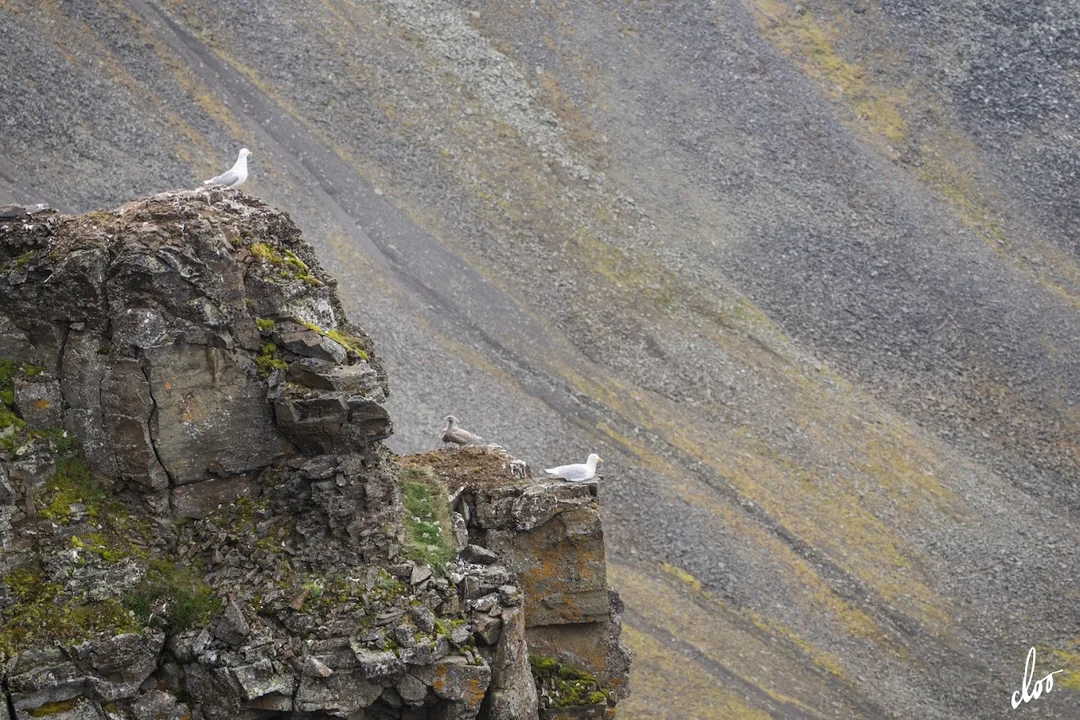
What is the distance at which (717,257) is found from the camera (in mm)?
70375

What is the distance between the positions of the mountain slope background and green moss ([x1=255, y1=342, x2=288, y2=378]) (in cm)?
2762

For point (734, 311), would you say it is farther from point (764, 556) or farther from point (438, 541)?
point (438, 541)

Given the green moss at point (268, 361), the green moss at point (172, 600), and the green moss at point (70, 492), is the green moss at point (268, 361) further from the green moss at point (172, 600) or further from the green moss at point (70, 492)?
the green moss at point (172, 600)

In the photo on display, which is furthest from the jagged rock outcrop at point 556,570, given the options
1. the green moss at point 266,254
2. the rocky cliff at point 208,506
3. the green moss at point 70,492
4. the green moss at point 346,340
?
the green moss at point 70,492

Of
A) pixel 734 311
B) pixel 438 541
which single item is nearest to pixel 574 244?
pixel 734 311

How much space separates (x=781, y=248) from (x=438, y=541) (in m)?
49.8

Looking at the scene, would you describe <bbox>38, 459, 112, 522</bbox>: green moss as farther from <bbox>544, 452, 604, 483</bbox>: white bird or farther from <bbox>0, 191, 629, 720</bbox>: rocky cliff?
<bbox>544, 452, 604, 483</bbox>: white bird

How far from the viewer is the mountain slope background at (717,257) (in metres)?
55.0

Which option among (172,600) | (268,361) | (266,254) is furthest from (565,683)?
(266,254)

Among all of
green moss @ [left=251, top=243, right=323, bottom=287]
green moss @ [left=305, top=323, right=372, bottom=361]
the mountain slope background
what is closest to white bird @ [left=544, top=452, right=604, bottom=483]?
green moss @ [left=305, top=323, right=372, bottom=361]

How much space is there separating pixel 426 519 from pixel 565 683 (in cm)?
479

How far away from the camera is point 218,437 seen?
23.1 meters

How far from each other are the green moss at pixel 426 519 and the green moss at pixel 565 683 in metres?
3.64

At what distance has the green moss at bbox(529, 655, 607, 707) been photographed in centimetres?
2662
